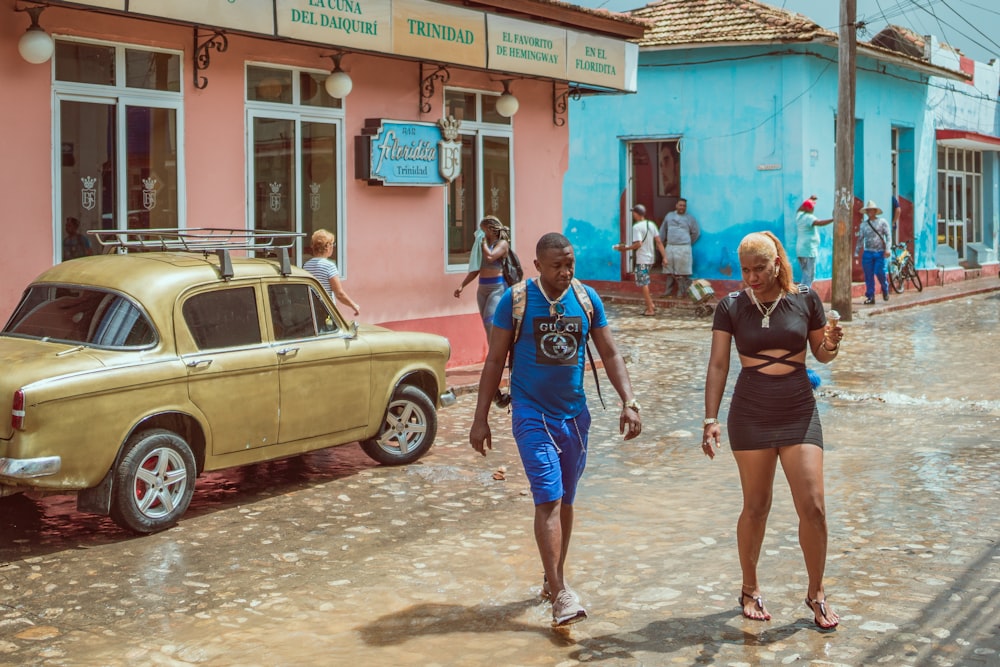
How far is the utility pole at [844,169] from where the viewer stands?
68.6 ft

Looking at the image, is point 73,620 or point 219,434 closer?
point 73,620

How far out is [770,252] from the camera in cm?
584

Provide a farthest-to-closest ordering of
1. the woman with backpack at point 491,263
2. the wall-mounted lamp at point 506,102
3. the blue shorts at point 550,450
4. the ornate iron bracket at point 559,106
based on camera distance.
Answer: the ornate iron bracket at point 559,106
the wall-mounted lamp at point 506,102
the woman with backpack at point 491,263
the blue shorts at point 550,450

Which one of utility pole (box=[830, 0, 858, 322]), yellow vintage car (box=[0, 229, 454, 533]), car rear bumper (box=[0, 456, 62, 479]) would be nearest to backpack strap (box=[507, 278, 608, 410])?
yellow vintage car (box=[0, 229, 454, 533])

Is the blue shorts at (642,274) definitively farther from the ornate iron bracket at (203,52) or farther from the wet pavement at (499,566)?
the ornate iron bracket at (203,52)

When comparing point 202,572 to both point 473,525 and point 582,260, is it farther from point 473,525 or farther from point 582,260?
point 582,260

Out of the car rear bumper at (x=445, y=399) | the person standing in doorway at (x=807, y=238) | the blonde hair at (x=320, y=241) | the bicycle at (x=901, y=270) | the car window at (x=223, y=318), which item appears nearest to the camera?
the car window at (x=223, y=318)

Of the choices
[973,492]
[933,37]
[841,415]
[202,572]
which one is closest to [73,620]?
[202,572]

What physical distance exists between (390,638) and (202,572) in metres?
1.59

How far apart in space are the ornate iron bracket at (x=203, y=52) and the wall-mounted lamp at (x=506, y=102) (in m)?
4.48

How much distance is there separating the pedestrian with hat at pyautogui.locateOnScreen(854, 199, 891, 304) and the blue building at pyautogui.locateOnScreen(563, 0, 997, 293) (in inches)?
38.1

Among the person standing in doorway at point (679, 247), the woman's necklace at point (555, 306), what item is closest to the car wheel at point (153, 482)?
the woman's necklace at point (555, 306)

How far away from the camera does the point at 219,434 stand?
820 centimetres

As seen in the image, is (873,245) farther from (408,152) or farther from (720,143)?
(408,152)
